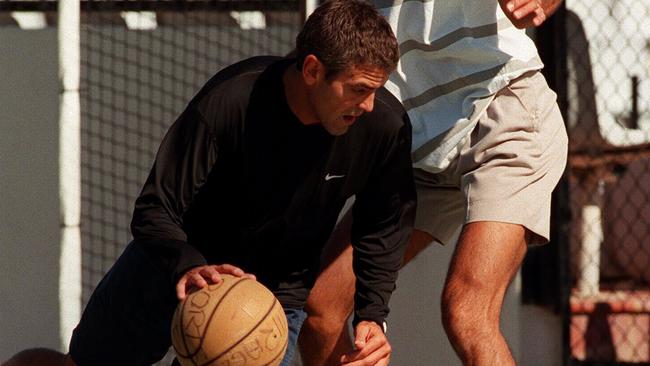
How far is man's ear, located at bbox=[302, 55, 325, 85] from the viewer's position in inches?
180

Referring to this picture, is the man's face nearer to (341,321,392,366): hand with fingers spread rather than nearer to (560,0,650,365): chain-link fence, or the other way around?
(341,321,392,366): hand with fingers spread

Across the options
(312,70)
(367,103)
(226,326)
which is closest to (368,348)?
(226,326)

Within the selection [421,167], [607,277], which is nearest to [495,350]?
[421,167]

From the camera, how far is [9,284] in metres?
6.90

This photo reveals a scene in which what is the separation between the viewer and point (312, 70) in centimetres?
459

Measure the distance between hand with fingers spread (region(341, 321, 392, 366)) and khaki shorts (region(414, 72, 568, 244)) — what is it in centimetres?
63

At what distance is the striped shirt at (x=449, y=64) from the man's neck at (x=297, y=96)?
0.75 meters

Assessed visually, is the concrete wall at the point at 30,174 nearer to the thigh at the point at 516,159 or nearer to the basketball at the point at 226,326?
the thigh at the point at 516,159

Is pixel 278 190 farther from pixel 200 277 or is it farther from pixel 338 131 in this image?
pixel 200 277

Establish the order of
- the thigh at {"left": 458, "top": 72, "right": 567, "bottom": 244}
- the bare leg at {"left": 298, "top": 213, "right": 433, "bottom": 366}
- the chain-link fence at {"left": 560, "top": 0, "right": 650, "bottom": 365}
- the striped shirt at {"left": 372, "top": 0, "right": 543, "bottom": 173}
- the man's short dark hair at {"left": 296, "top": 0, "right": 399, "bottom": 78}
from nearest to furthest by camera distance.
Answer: the man's short dark hair at {"left": 296, "top": 0, "right": 399, "bottom": 78} < the thigh at {"left": 458, "top": 72, "right": 567, "bottom": 244} < the striped shirt at {"left": 372, "top": 0, "right": 543, "bottom": 173} < the bare leg at {"left": 298, "top": 213, "right": 433, "bottom": 366} < the chain-link fence at {"left": 560, "top": 0, "right": 650, "bottom": 365}

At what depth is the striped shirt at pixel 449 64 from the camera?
532cm

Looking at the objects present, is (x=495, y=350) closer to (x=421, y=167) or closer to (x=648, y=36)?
(x=421, y=167)

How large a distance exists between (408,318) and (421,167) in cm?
161

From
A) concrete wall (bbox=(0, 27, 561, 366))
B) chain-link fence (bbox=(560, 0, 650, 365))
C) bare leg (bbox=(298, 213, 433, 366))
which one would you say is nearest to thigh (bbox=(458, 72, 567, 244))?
bare leg (bbox=(298, 213, 433, 366))
